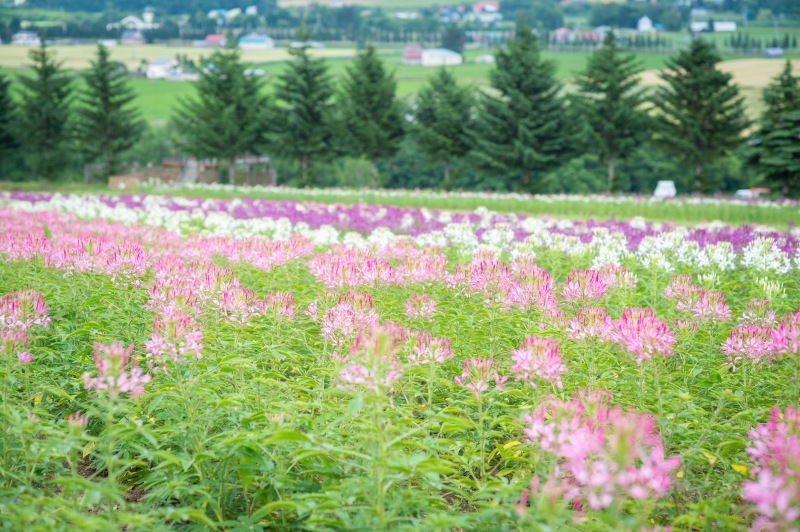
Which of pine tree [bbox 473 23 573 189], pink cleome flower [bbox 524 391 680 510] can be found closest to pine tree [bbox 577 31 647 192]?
pine tree [bbox 473 23 573 189]

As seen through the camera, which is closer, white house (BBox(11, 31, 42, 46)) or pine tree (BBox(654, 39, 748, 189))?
pine tree (BBox(654, 39, 748, 189))

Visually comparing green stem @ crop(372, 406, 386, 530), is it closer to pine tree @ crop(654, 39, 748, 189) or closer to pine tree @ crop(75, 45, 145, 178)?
pine tree @ crop(654, 39, 748, 189)

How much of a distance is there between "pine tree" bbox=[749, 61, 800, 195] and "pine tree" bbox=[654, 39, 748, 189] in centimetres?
185

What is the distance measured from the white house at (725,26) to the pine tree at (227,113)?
333 feet

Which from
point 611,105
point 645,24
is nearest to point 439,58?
point 645,24

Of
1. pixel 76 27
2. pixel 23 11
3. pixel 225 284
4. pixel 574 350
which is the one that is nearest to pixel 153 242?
pixel 225 284

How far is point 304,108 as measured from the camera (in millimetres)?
50906

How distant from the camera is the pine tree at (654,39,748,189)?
45.4 m

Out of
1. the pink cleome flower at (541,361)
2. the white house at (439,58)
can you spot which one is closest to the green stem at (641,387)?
the pink cleome flower at (541,361)

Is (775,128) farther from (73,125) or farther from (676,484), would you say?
(73,125)

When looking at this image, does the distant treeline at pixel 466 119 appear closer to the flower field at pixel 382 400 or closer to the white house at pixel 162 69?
the flower field at pixel 382 400

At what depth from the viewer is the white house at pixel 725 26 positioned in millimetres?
126088

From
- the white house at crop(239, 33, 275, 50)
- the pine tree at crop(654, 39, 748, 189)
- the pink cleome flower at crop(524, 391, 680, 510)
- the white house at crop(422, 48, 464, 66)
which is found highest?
the white house at crop(239, 33, 275, 50)

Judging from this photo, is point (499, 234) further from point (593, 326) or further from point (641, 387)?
point (641, 387)
